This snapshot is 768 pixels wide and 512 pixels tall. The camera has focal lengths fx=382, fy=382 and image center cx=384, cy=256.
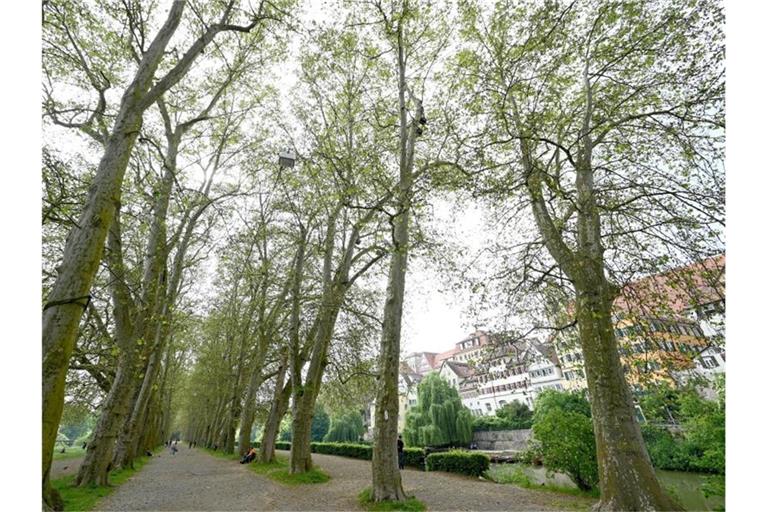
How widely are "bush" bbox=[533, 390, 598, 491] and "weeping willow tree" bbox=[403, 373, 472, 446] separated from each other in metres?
23.2

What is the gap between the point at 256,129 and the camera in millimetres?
13156

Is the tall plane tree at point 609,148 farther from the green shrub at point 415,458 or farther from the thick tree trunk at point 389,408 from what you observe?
the green shrub at point 415,458

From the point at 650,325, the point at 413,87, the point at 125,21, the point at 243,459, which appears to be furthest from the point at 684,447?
the point at 125,21

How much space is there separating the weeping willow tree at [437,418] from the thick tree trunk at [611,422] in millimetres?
27062

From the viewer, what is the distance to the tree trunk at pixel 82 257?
144 inches

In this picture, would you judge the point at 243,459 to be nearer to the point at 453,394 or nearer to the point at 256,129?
the point at 256,129

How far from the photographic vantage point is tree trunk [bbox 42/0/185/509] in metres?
3.66

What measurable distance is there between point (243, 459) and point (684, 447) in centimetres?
1828

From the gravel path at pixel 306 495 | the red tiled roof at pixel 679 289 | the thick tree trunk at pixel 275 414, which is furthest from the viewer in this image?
the thick tree trunk at pixel 275 414

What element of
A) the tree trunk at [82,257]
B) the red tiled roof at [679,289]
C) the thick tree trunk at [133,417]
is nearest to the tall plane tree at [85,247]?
the tree trunk at [82,257]

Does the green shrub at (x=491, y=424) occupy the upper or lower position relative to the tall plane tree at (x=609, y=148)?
lower

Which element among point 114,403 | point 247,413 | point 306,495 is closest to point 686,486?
point 306,495

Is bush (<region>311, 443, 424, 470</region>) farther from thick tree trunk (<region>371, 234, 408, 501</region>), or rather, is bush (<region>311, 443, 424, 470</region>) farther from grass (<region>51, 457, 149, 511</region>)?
grass (<region>51, 457, 149, 511</region>)

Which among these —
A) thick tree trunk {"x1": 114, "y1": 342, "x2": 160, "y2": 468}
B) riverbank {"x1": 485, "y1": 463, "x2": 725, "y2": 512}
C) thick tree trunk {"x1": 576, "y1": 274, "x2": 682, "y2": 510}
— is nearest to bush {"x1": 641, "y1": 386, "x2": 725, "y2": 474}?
riverbank {"x1": 485, "y1": 463, "x2": 725, "y2": 512}
